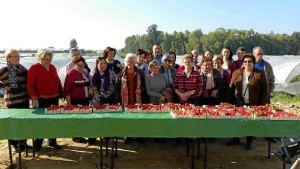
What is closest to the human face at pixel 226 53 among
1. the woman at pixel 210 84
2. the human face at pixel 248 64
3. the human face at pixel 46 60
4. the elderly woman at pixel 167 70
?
the woman at pixel 210 84

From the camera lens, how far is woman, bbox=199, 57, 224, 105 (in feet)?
20.1

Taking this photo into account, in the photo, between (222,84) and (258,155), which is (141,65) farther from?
(258,155)

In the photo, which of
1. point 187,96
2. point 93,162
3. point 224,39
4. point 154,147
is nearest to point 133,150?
point 154,147

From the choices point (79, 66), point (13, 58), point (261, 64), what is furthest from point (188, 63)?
point (13, 58)

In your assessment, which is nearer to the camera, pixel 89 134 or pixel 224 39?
pixel 89 134

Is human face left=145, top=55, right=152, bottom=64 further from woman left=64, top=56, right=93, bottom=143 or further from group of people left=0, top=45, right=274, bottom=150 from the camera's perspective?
woman left=64, top=56, right=93, bottom=143

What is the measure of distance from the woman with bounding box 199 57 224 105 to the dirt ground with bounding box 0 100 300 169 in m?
1.00

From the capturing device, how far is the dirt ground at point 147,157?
553 centimetres

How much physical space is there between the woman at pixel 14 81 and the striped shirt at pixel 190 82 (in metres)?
2.70

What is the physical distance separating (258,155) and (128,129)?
2876 mm

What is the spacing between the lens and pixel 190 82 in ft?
19.2

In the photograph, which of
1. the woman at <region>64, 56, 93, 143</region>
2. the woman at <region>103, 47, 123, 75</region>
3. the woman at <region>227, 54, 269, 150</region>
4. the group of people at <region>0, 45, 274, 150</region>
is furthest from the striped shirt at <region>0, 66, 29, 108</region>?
the woman at <region>227, 54, 269, 150</region>

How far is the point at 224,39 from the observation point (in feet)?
208

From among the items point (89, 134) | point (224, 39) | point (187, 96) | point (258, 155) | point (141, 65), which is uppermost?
point (224, 39)
